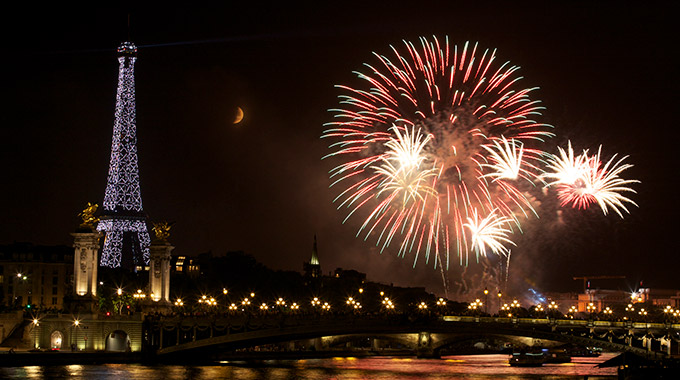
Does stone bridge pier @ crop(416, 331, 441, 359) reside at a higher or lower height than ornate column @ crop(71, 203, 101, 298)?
lower

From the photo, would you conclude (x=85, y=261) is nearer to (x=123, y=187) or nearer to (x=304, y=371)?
(x=304, y=371)

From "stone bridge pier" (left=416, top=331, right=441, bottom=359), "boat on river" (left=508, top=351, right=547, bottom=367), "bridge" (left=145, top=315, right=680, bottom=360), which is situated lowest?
"boat on river" (left=508, top=351, right=547, bottom=367)

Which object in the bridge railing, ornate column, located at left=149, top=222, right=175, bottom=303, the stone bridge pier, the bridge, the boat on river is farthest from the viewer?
the stone bridge pier

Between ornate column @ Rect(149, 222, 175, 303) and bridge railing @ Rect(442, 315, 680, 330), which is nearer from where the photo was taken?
bridge railing @ Rect(442, 315, 680, 330)

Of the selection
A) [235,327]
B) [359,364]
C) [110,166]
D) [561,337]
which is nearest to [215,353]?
[235,327]

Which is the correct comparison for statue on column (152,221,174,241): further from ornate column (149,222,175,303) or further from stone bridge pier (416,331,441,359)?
stone bridge pier (416,331,441,359)

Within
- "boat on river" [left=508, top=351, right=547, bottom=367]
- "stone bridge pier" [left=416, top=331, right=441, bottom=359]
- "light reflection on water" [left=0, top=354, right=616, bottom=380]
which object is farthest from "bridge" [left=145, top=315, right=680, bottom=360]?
"stone bridge pier" [left=416, top=331, right=441, bottom=359]
